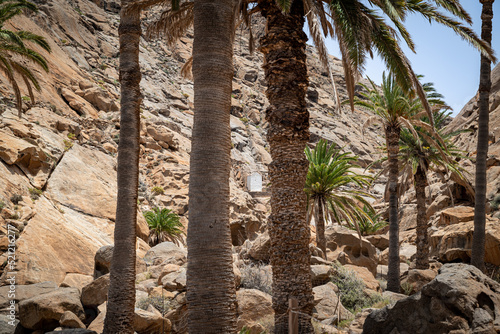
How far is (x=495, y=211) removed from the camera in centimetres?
2288

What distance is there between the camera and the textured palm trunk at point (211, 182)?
428 cm

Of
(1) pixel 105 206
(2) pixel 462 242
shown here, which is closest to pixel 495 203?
(2) pixel 462 242

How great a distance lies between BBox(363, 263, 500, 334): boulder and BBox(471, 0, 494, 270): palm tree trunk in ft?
23.1

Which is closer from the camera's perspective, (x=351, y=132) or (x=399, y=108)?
(x=399, y=108)

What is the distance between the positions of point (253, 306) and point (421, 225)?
13.7m

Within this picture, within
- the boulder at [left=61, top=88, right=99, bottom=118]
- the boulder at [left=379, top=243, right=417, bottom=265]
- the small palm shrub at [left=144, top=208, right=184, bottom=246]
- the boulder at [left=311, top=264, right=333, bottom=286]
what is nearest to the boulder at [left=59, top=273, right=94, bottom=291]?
the boulder at [left=311, top=264, right=333, bottom=286]

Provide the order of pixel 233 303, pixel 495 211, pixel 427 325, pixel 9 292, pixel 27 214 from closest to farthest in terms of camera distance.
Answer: pixel 233 303, pixel 427 325, pixel 9 292, pixel 27 214, pixel 495 211

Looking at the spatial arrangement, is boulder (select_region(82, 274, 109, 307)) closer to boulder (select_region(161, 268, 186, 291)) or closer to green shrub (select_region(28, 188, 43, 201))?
boulder (select_region(161, 268, 186, 291))

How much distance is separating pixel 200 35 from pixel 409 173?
22.1 metres

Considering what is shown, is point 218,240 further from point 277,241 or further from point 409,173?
point 409,173

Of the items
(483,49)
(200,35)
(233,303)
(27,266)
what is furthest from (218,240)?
(483,49)

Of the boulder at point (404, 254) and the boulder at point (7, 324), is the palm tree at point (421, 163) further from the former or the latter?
the boulder at point (7, 324)

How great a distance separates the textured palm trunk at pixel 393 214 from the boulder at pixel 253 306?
27.1 feet

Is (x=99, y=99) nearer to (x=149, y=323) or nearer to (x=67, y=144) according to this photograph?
(x=67, y=144)
